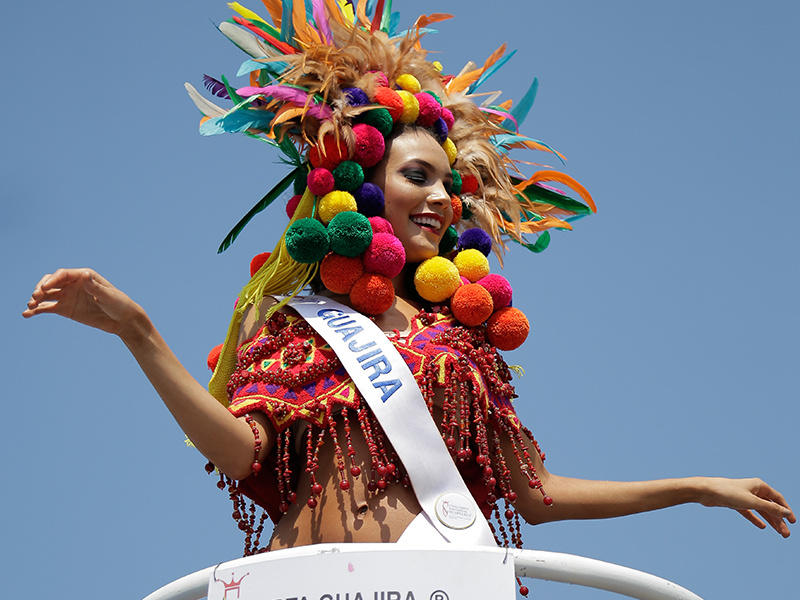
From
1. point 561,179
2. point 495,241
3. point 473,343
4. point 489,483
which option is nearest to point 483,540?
point 489,483

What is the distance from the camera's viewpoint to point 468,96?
201 inches

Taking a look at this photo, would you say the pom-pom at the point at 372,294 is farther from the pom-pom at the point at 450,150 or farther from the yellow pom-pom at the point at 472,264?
the pom-pom at the point at 450,150

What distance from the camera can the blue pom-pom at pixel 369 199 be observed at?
432cm

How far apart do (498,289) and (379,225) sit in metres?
0.57

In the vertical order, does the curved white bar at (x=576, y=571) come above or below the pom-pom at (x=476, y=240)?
below

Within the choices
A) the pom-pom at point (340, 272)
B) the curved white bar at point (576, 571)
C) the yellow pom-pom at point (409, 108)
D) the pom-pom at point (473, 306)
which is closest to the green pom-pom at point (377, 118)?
the yellow pom-pom at point (409, 108)

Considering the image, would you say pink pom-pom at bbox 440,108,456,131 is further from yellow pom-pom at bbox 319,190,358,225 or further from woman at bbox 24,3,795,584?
yellow pom-pom at bbox 319,190,358,225

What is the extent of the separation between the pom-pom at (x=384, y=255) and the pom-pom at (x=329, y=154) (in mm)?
355

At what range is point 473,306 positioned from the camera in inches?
168

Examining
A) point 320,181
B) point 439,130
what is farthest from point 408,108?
point 320,181

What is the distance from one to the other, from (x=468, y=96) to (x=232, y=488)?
2.24 meters

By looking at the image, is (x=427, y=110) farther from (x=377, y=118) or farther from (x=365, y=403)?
(x=365, y=403)

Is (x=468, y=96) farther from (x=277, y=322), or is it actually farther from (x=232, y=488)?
(x=232, y=488)

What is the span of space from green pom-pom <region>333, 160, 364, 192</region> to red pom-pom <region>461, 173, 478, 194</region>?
2.20 feet
